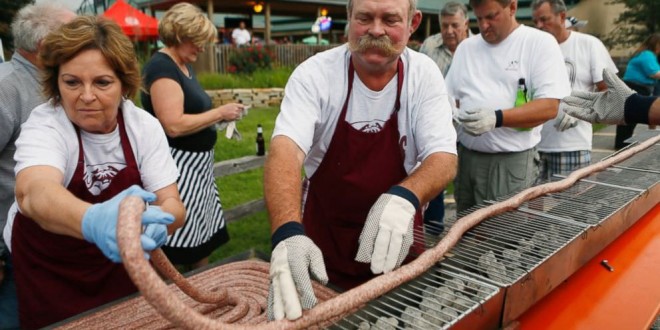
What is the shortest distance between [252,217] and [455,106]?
2.53 meters

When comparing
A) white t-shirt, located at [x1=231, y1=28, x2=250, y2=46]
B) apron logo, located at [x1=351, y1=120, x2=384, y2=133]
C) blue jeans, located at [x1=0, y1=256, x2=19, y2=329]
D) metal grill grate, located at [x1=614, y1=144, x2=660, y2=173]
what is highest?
white t-shirt, located at [x1=231, y1=28, x2=250, y2=46]

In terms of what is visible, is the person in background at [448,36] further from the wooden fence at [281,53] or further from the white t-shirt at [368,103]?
the wooden fence at [281,53]

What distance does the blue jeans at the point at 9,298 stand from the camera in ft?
6.62

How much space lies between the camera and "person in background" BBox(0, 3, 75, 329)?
78.5 inches

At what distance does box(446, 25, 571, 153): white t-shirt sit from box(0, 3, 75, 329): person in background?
2215mm

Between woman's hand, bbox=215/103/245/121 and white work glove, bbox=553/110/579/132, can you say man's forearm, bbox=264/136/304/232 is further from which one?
white work glove, bbox=553/110/579/132

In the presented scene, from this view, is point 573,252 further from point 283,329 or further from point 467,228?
point 283,329

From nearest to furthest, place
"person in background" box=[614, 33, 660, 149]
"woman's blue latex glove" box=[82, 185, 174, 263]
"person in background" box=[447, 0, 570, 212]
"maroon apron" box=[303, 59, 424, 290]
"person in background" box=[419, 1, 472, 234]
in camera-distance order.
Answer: "woman's blue latex glove" box=[82, 185, 174, 263], "maroon apron" box=[303, 59, 424, 290], "person in background" box=[447, 0, 570, 212], "person in background" box=[419, 1, 472, 234], "person in background" box=[614, 33, 660, 149]

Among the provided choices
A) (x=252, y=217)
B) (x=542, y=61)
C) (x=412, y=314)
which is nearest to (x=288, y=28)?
(x=252, y=217)

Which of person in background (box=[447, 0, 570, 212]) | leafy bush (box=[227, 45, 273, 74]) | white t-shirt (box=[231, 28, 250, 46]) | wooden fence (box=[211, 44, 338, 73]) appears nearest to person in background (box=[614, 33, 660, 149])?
person in background (box=[447, 0, 570, 212])

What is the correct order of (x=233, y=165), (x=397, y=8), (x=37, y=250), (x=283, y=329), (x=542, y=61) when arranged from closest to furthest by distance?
(x=283, y=329) → (x=37, y=250) → (x=397, y=8) → (x=542, y=61) → (x=233, y=165)

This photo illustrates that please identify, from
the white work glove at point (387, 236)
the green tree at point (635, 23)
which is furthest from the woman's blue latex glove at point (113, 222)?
the green tree at point (635, 23)

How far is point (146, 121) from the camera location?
1749 millimetres

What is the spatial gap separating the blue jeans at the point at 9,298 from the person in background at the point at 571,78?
3193 millimetres
